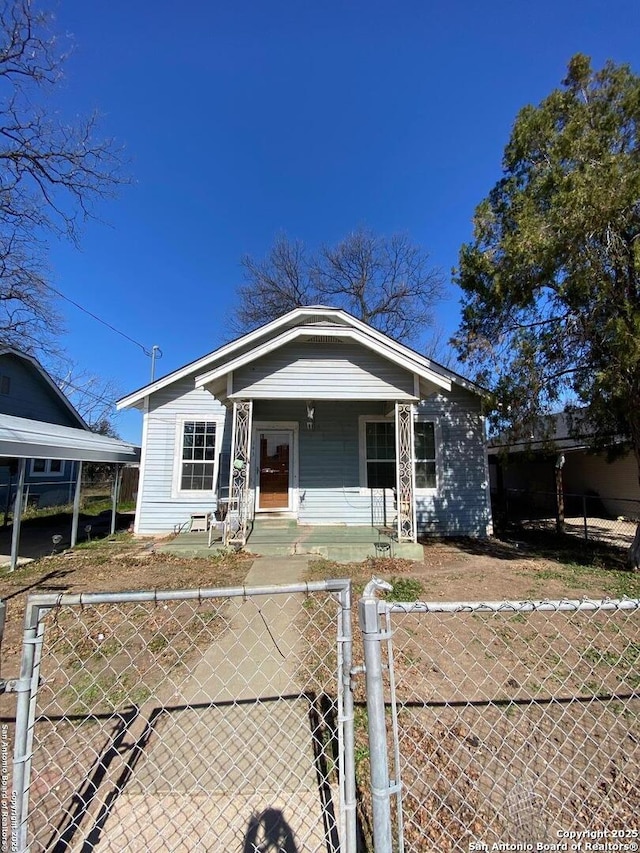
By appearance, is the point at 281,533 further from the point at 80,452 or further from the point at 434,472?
the point at 80,452

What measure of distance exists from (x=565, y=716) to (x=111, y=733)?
3279mm

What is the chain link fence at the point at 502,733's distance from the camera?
1.87 m

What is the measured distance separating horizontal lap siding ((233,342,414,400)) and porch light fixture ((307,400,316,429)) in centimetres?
97

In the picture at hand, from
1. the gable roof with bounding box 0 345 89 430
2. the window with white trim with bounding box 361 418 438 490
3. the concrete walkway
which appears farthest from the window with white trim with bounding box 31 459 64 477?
the concrete walkway

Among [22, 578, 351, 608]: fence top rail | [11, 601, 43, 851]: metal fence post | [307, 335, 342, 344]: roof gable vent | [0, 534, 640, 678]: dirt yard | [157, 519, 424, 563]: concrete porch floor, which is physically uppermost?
[307, 335, 342, 344]: roof gable vent

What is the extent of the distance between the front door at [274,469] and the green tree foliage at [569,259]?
508 centimetres

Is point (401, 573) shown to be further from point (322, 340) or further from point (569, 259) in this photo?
point (569, 259)

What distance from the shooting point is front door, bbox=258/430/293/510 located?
10.1m

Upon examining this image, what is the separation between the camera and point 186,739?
2.62 m

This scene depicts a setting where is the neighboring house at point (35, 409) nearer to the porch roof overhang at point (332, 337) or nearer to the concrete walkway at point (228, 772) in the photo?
the porch roof overhang at point (332, 337)

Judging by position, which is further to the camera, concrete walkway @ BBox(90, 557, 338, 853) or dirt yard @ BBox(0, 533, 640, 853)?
dirt yard @ BBox(0, 533, 640, 853)

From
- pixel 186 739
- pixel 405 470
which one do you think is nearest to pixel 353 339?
pixel 405 470

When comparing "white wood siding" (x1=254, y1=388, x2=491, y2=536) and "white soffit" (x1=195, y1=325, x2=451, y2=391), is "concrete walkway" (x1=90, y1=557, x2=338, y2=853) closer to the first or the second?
"white soffit" (x1=195, y1=325, x2=451, y2=391)

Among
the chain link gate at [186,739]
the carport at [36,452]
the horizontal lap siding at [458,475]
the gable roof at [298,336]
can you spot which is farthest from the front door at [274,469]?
the chain link gate at [186,739]
